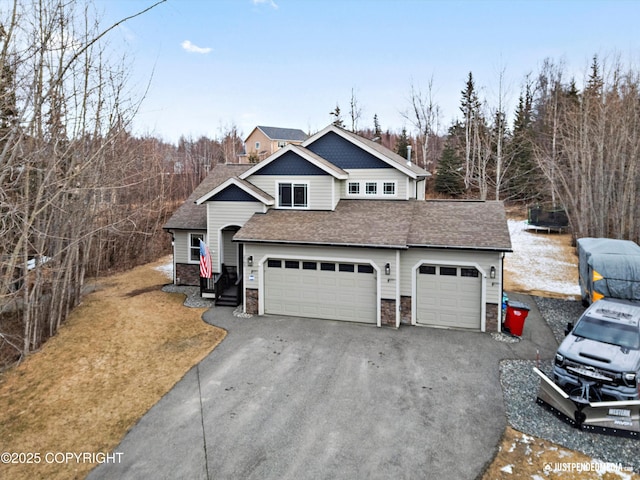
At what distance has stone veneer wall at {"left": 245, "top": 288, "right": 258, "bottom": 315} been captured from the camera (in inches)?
555

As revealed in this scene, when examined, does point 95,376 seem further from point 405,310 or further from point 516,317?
point 516,317

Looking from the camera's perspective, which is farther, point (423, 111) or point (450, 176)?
Answer: point (450, 176)

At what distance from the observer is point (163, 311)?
48.4 feet

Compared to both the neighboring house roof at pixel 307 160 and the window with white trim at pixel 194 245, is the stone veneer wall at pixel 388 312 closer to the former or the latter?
the neighboring house roof at pixel 307 160

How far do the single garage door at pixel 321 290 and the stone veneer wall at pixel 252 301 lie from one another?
14.9 inches

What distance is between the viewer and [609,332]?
341 inches

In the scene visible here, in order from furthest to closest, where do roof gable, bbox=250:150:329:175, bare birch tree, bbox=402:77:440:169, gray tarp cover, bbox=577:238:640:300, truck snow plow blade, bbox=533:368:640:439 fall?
bare birch tree, bbox=402:77:440:169
roof gable, bbox=250:150:329:175
gray tarp cover, bbox=577:238:640:300
truck snow plow blade, bbox=533:368:640:439

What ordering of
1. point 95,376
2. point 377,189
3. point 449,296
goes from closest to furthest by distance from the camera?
1. point 95,376
2. point 449,296
3. point 377,189

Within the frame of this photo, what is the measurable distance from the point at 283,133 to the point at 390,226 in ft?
158

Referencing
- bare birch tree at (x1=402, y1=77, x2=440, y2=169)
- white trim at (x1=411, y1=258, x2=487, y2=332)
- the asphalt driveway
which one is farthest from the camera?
bare birch tree at (x1=402, y1=77, x2=440, y2=169)

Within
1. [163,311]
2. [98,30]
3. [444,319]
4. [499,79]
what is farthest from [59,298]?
[499,79]

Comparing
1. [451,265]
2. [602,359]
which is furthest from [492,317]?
[602,359]

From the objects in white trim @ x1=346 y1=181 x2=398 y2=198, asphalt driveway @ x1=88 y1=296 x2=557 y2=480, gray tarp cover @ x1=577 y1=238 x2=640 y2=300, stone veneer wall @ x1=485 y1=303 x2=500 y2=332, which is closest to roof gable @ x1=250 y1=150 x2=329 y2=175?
white trim @ x1=346 y1=181 x2=398 y2=198

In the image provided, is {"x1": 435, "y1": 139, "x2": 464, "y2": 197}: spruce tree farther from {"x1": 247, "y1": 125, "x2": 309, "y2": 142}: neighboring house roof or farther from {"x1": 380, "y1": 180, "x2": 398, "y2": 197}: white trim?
{"x1": 380, "y1": 180, "x2": 398, "y2": 197}: white trim
